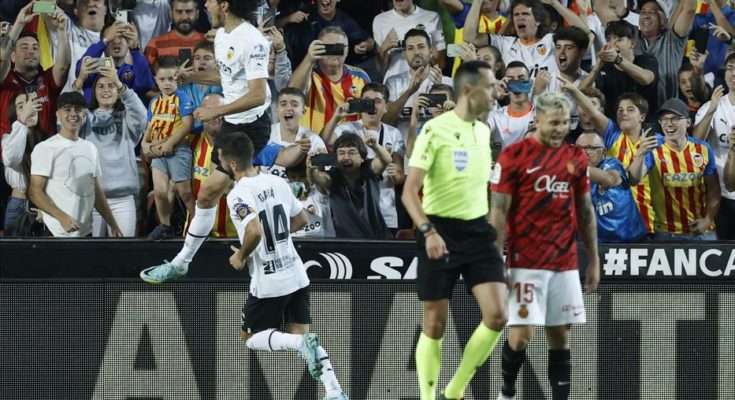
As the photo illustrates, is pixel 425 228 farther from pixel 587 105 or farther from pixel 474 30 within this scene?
pixel 474 30

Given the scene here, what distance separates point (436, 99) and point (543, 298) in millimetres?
3354

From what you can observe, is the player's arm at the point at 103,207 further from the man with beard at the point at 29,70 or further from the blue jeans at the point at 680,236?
the blue jeans at the point at 680,236

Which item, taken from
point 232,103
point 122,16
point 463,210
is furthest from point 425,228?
point 122,16

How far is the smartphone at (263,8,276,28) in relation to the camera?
1055cm

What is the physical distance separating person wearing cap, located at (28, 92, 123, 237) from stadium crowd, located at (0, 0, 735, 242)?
0.02 meters

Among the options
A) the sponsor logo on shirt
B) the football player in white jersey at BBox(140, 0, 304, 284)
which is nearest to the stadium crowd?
the football player in white jersey at BBox(140, 0, 304, 284)

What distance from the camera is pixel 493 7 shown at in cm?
1118

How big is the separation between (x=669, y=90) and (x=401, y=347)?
3.92m

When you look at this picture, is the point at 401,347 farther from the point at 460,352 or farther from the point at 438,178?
the point at 438,178

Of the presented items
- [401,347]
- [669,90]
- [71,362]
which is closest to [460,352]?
[401,347]

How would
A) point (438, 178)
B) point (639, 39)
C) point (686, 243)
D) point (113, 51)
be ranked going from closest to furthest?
point (438, 178) < point (686, 243) < point (113, 51) < point (639, 39)

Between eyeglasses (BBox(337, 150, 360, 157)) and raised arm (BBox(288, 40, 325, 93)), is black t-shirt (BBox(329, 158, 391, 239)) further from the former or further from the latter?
raised arm (BBox(288, 40, 325, 93))

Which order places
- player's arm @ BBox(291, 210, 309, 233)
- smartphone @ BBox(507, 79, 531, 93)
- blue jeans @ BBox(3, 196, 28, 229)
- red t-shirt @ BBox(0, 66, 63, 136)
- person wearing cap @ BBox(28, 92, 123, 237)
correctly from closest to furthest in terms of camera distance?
player's arm @ BBox(291, 210, 309, 233)
person wearing cap @ BBox(28, 92, 123, 237)
blue jeans @ BBox(3, 196, 28, 229)
smartphone @ BBox(507, 79, 531, 93)
red t-shirt @ BBox(0, 66, 63, 136)

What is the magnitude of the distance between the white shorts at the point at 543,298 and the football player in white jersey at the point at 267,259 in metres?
1.40
